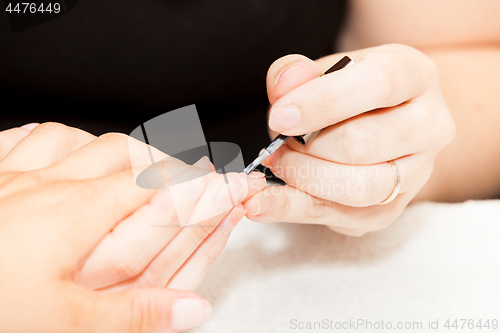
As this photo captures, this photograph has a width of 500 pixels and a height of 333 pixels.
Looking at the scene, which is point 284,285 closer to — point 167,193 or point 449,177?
point 167,193

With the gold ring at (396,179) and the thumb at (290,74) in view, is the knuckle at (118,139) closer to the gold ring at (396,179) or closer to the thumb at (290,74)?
the thumb at (290,74)

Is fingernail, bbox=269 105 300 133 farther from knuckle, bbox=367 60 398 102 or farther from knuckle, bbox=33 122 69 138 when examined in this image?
knuckle, bbox=33 122 69 138

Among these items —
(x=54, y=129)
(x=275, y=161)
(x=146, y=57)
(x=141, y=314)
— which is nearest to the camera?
(x=141, y=314)

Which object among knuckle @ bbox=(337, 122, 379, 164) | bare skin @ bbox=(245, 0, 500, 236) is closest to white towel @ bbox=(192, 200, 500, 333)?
bare skin @ bbox=(245, 0, 500, 236)

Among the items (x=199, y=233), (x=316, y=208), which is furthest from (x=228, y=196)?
(x=316, y=208)

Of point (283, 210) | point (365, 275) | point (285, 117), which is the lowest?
point (365, 275)

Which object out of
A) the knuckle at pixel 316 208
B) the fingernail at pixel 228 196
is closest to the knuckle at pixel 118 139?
the fingernail at pixel 228 196

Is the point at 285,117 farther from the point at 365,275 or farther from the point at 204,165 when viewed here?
the point at 365,275
